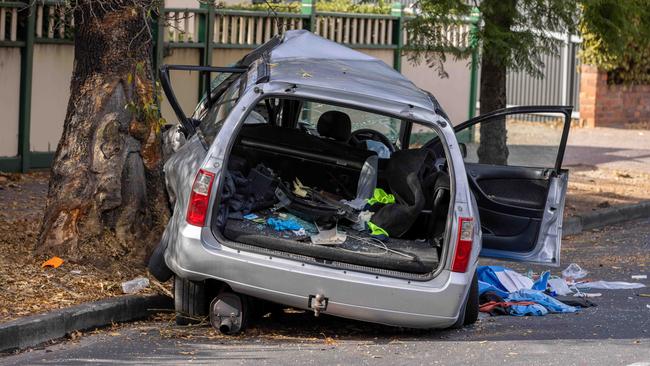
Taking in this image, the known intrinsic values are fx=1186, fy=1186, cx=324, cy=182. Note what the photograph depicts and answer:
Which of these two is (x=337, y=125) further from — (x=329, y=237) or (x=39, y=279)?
(x=39, y=279)

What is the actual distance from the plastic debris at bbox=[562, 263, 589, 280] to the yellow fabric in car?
2.44 meters

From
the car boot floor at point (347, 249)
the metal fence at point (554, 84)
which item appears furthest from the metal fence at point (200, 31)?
the metal fence at point (554, 84)

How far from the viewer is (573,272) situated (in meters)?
10.2

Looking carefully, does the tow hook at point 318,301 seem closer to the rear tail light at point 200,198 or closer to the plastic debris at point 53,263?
the rear tail light at point 200,198

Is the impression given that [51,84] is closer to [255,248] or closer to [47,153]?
[47,153]

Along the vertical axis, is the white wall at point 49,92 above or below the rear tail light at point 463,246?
above

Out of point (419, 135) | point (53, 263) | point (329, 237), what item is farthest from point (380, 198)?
point (419, 135)

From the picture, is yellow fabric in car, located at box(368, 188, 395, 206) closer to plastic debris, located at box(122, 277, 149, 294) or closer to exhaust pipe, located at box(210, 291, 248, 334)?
exhaust pipe, located at box(210, 291, 248, 334)

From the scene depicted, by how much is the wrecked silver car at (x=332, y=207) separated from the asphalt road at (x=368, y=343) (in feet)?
0.65

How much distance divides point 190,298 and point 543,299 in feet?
9.02

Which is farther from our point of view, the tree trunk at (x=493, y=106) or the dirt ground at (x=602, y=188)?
the dirt ground at (x=602, y=188)

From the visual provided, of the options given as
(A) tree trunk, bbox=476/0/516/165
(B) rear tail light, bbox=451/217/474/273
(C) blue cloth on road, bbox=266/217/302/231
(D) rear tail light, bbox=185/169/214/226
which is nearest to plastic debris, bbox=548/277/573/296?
(B) rear tail light, bbox=451/217/474/273

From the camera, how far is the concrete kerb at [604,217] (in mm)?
13008

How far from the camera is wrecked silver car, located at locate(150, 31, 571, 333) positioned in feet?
23.8
